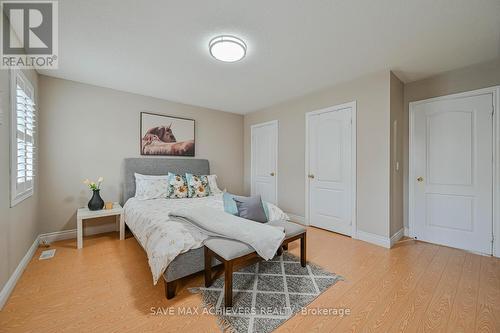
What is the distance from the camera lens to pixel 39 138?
2844 mm

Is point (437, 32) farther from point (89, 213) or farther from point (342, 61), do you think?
point (89, 213)

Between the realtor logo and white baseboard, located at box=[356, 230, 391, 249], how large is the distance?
408cm

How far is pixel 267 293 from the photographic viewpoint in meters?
1.80

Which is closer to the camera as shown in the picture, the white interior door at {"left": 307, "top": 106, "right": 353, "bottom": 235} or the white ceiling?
the white ceiling

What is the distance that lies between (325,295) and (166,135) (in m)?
3.48

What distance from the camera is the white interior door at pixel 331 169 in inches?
124

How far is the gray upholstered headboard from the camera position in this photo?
337 centimetres

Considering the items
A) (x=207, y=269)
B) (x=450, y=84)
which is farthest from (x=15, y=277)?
(x=450, y=84)

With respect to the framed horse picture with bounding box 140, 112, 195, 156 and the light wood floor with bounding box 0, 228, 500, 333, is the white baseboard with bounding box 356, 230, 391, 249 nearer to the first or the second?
the light wood floor with bounding box 0, 228, 500, 333

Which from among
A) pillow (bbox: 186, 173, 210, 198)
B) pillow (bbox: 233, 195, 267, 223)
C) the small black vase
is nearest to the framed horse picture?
pillow (bbox: 186, 173, 210, 198)

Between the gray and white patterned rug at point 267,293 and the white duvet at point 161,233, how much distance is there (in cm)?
43

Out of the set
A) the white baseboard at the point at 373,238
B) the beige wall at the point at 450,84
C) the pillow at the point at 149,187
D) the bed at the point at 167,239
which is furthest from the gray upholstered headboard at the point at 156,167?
the beige wall at the point at 450,84

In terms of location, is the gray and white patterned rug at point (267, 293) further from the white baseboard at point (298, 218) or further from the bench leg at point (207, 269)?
the white baseboard at point (298, 218)

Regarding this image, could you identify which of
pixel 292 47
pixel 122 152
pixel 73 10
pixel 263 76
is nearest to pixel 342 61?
pixel 292 47
